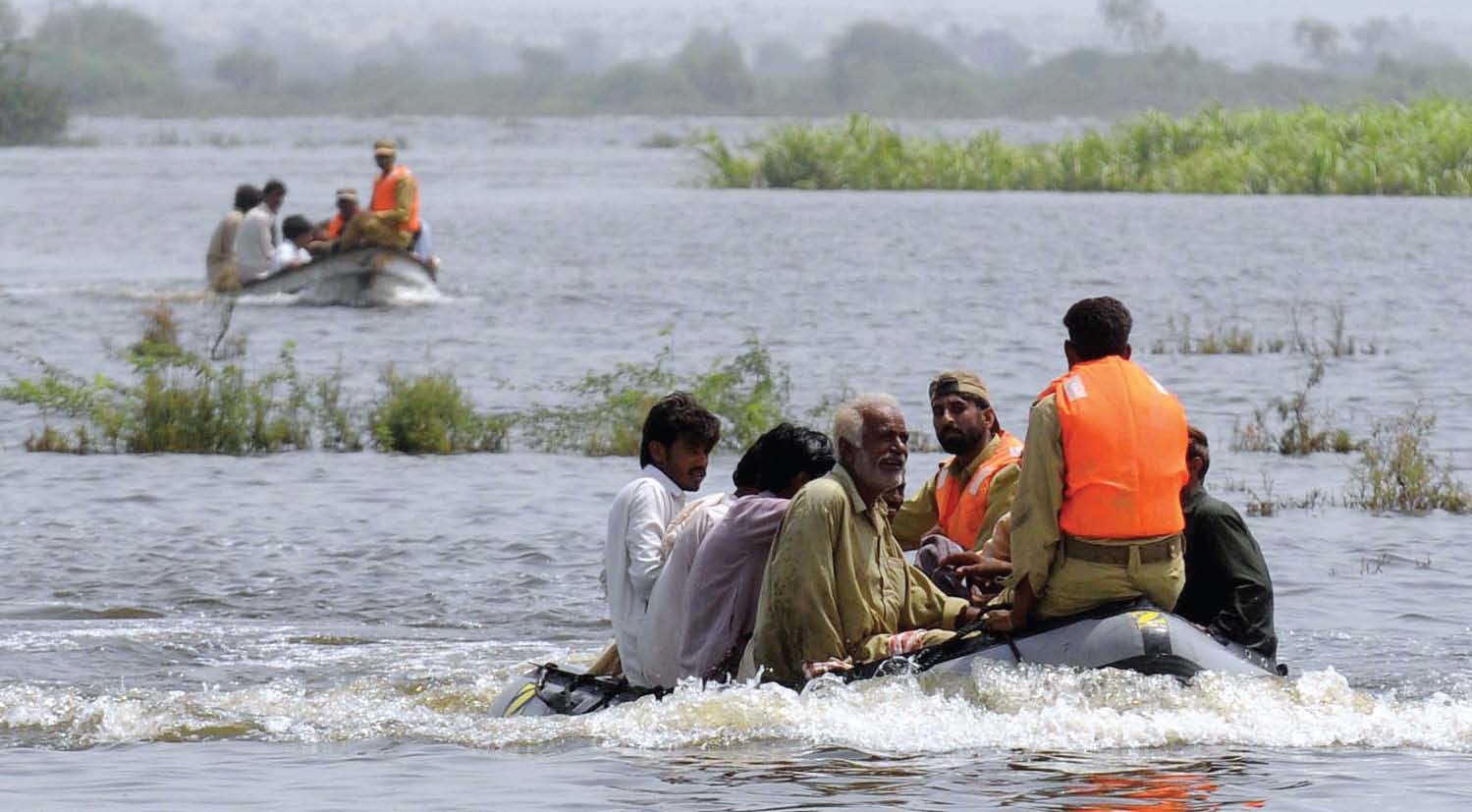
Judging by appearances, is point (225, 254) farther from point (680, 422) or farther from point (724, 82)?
point (724, 82)

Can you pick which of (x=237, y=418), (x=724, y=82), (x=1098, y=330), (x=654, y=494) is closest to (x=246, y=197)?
(x=237, y=418)

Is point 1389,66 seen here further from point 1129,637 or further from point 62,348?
point 1129,637

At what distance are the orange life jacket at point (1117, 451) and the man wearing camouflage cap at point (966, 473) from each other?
1032mm

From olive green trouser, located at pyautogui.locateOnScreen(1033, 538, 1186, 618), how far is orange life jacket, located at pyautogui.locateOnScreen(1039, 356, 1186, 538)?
140mm

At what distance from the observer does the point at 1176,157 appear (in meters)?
55.4

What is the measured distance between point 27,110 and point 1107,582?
3494 inches

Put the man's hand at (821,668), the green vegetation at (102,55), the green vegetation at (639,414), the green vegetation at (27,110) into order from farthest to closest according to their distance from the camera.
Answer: the green vegetation at (102,55) → the green vegetation at (27,110) → the green vegetation at (639,414) → the man's hand at (821,668)

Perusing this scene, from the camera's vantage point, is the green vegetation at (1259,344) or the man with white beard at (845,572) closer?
the man with white beard at (845,572)

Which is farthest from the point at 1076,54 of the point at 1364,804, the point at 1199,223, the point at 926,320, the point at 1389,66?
the point at 1364,804

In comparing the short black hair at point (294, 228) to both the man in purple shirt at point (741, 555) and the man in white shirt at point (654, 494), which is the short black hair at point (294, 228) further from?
A: the man in purple shirt at point (741, 555)

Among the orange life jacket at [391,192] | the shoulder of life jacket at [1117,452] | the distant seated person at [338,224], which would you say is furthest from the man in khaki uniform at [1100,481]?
the distant seated person at [338,224]

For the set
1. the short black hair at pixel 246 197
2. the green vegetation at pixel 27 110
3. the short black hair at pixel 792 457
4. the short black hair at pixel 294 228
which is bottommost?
the short black hair at pixel 792 457

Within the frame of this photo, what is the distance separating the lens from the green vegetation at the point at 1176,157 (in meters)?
51.7

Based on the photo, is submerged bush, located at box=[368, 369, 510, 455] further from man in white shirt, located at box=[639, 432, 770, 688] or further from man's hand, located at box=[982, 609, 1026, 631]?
man's hand, located at box=[982, 609, 1026, 631]
